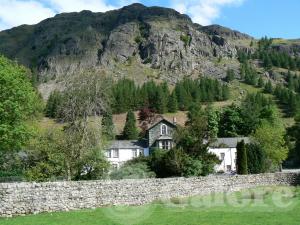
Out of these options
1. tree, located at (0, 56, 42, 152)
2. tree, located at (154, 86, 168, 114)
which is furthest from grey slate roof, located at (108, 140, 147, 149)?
tree, located at (154, 86, 168, 114)

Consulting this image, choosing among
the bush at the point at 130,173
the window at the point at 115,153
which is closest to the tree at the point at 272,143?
the window at the point at 115,153

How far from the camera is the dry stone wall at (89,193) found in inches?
976

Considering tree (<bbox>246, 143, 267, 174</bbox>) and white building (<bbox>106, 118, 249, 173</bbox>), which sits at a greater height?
white building (<bbox>106, 118, 249, 173</bbox>)

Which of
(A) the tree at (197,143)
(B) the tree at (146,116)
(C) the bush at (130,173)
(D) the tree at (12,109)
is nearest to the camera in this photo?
(D) the tree at (12,109)

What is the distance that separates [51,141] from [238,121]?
7650 cm

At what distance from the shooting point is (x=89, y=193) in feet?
91.0

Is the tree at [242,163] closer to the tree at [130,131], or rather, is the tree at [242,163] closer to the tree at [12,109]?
the tree at [12,109]

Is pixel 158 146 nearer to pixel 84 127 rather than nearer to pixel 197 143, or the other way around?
pixel 197 143

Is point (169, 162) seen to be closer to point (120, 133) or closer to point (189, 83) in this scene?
point (120, 133)

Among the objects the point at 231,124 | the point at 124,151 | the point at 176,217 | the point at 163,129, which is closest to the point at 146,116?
the point at 231,124

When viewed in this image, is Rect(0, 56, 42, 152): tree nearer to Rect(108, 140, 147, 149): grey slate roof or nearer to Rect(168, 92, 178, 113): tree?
Rect(108, 140, 147, 149): grey slate roof

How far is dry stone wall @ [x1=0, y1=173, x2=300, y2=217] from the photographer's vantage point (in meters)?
24.8

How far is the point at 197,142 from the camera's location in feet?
160

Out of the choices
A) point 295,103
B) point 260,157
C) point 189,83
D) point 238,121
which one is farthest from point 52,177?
point 189,83
